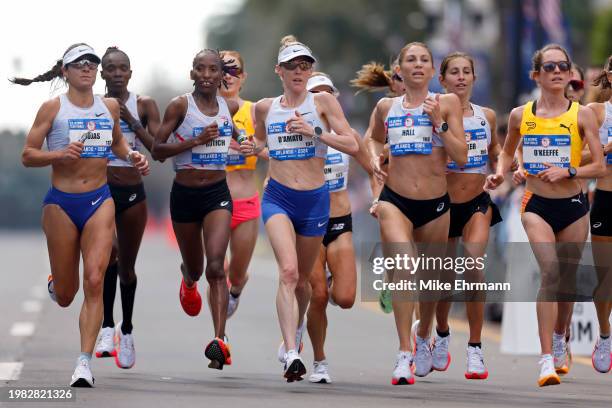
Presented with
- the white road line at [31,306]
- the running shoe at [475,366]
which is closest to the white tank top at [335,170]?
the running shoe at [475,366]

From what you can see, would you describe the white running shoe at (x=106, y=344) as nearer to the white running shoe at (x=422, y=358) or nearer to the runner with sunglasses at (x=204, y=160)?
the runner with sunglasses at (x=204, y=160)

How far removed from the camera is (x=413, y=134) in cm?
1275

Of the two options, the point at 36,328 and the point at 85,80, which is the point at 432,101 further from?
the point at 36,328

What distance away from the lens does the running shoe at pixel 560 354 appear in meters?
13.5

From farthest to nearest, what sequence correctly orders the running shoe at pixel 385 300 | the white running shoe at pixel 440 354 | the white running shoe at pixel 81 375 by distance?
the running shoe at pixel 385 300
the white running shoe at pixel 440 354
the white running shoe at pixel 81 375

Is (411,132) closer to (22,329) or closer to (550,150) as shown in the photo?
(550,150)

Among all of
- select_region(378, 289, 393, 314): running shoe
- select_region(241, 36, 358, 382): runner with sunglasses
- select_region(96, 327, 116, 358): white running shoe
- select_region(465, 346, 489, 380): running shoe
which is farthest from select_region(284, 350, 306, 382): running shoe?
select_region(96, 327, 116, 358): white running shoe

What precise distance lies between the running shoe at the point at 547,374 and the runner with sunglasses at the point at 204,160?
2456 millimetres

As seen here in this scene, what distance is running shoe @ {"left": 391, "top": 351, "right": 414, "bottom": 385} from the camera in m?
12.6

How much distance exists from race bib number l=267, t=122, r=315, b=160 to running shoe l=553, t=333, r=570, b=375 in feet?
8.14

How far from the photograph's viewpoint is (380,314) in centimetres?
2308

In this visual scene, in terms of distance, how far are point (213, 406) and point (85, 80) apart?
280 centimetres

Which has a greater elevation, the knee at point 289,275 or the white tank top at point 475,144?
the white tank top at point 475,144

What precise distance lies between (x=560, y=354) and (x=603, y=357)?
33cm
